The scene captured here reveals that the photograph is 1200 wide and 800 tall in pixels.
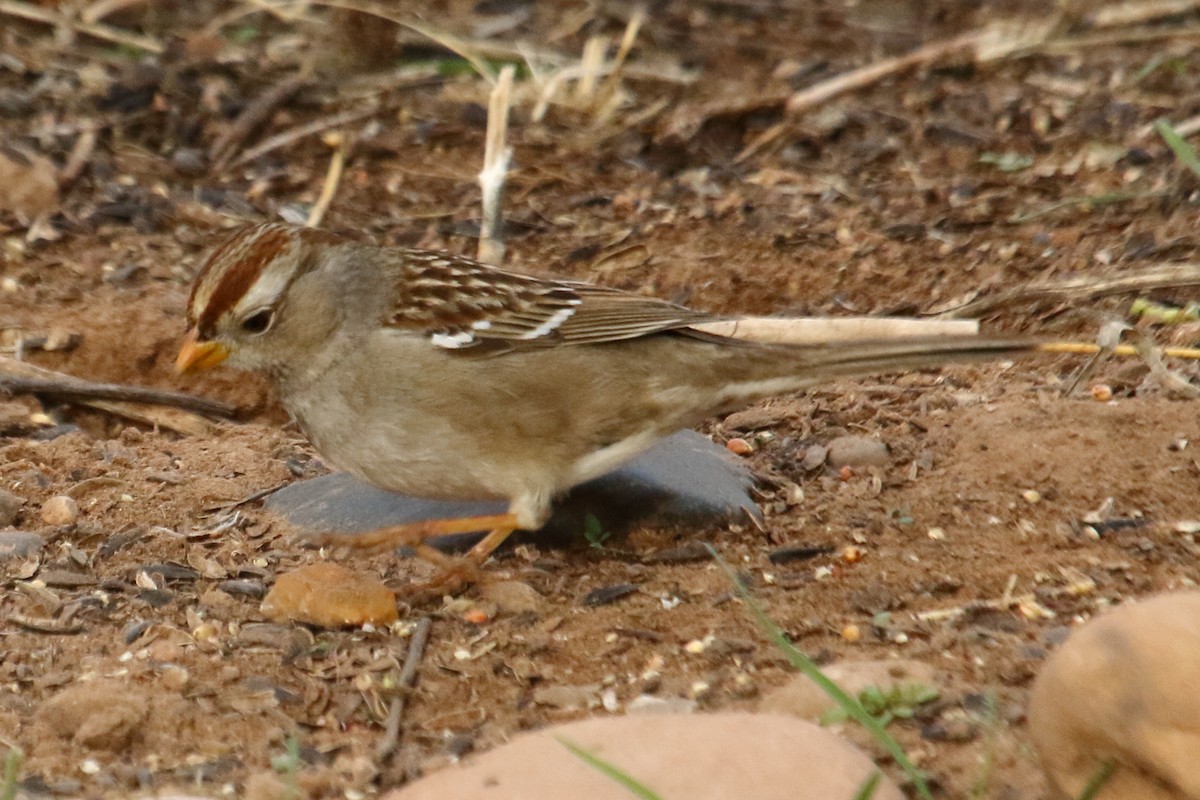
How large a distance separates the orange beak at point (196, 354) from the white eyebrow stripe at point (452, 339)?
0.51 metres

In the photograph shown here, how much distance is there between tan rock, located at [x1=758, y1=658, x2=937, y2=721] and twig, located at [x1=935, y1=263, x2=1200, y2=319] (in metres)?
2.02

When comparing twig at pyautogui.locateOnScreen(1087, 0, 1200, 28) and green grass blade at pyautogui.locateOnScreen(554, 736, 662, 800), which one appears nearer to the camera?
green grass blade at pyautogui.locateOnScreen(554, 736, 662, 800)

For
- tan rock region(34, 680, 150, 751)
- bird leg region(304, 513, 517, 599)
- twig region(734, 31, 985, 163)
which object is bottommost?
tan rock region(34, 680, 150, 751)

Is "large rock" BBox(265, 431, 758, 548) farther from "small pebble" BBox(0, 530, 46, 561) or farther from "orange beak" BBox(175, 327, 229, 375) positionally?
"small pebble" BBox(0, 530, 46, 561)

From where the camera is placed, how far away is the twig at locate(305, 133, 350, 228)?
236 inches

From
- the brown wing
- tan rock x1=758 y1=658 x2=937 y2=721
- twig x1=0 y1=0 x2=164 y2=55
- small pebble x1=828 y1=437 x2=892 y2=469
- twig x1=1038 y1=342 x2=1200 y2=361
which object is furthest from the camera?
twig x1=0 y1=0 x2=164 y2=55

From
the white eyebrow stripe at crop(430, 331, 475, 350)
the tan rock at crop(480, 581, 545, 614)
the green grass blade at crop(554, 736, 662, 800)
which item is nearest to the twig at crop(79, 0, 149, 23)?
the white eyebrow stripe at crop(430, 331, 475, 350)

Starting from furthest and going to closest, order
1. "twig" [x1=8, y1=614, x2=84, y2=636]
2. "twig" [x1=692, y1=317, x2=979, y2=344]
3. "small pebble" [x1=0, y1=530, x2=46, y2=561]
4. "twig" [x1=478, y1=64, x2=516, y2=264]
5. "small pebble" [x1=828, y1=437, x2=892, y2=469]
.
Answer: "twig" [x1=478, y1=64, x2=516, y2=264] < "twig" [x1=692, y1=317, x2=979, y2=344] < "small pebble" [x1=828, y1=437, x2=892, y2=469] < "small pebble" [x1=0, y1=530, x2=46, y2=561] < "twig" [x1=8, y1=614, x2=84, y2=636]

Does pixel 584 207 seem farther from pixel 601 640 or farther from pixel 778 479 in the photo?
pixel 601 640

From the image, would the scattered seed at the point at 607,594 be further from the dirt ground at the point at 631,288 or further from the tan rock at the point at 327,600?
the tan rock at the point at 327,600

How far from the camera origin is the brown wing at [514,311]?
12.8 ft

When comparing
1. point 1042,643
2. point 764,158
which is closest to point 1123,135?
point 764,158

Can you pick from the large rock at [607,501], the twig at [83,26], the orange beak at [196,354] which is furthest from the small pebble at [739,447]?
the twig at [83,26]

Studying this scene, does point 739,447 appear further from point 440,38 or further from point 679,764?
point 440,38
